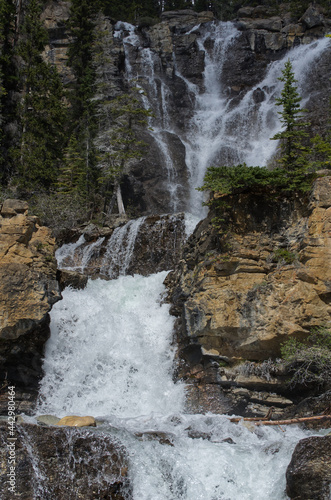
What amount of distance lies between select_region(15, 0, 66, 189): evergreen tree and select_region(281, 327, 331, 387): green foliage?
19.0m

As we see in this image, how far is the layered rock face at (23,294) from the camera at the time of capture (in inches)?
424

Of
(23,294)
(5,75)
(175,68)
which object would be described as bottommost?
(23,294)

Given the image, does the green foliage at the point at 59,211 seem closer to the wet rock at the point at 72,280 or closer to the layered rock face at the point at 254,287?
the wet rock at the point at 72,280

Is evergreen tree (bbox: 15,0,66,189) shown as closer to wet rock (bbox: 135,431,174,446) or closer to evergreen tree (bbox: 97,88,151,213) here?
evergreen tree (bbox: 97,88,151,213)

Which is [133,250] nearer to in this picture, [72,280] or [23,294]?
[72,280]

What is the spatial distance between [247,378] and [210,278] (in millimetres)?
2972

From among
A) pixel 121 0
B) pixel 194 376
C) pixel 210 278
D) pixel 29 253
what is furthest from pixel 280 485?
pixel 121 0

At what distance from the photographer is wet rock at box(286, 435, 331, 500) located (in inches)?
239

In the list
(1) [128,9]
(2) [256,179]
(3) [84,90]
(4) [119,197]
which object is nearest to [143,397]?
(2) [256,179]

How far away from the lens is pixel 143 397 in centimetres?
1141

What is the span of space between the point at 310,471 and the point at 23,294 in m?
8.11

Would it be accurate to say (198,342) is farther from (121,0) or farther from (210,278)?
(121,0)

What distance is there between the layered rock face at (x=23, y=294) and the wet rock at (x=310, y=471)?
734cm

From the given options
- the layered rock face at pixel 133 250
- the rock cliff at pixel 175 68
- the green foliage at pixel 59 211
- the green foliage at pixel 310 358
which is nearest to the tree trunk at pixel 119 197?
the rock cliff at pixel 175 68
